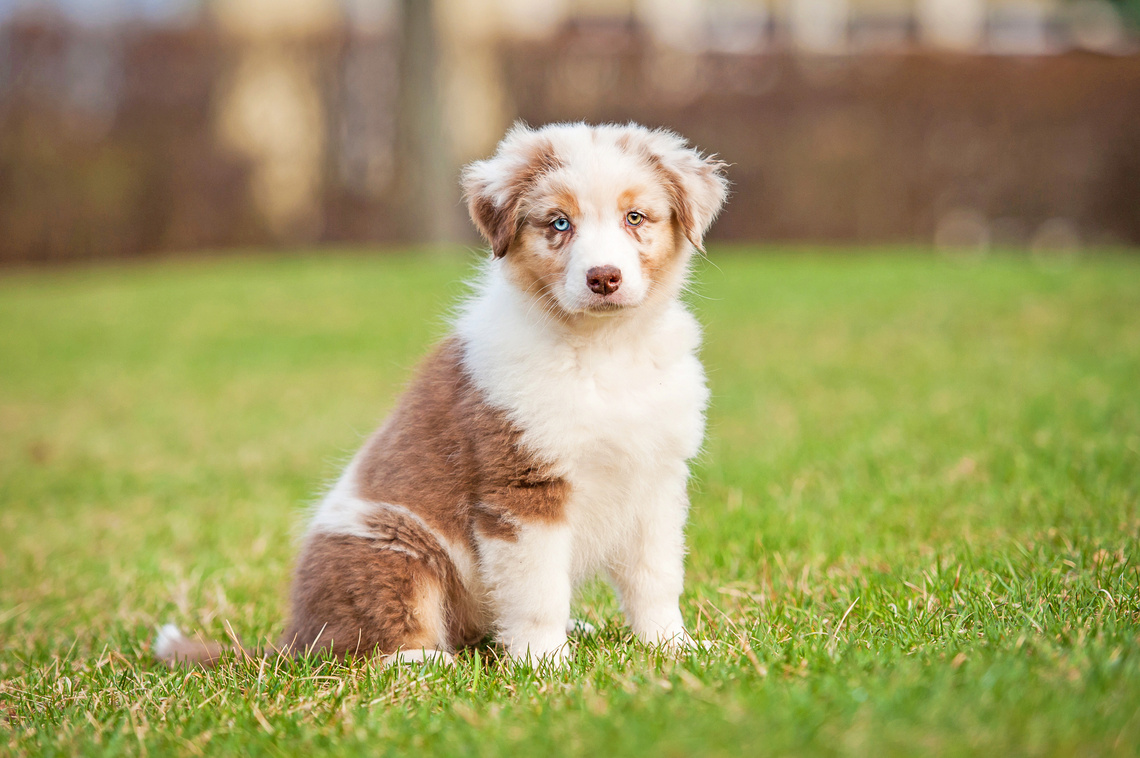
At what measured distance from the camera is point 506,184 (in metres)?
3.60

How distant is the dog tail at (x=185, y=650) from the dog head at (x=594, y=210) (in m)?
1.68

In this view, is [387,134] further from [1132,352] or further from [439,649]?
[439,649]

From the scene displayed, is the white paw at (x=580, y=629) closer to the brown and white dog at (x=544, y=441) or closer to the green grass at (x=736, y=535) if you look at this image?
the green grass at (x=736, y=535)

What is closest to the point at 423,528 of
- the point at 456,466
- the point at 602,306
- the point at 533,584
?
the point at 456,466

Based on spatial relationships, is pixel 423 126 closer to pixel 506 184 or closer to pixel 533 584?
pixel 506 184

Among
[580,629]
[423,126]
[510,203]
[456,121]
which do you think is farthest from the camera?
[456,121]

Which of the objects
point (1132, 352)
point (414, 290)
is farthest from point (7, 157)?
point (1132, 352)

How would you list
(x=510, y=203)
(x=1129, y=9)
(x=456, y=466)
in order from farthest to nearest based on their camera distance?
1. (x=1129, y=9)
2. (x=510, y=203)
3. (x=456, y=466)

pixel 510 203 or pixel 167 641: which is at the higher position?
pixel 510 203

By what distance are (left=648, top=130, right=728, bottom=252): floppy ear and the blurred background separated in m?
13.6

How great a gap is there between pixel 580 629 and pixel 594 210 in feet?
Answer: 5.13

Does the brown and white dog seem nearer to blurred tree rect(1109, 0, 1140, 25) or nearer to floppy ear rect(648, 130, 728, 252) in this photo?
floppy ear rect(648, 130, 728, 252)

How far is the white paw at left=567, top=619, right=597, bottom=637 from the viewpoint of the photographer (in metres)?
3.80

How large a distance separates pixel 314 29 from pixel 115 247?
568 cm
